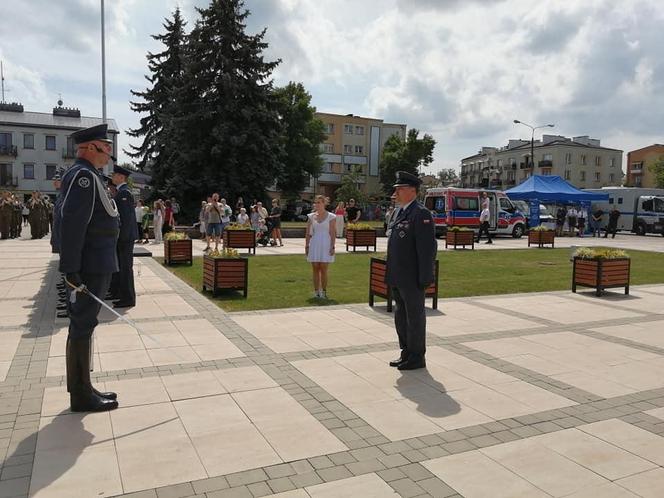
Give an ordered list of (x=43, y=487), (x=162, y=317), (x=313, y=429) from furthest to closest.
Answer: (x=162, y=317) < (x=313, y=429) < (x=43, y=487)

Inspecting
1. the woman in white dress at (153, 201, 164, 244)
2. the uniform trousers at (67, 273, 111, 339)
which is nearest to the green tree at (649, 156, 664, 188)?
the woman in white dress at (153, 201, 164, 244)

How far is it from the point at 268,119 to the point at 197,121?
4.02 meters

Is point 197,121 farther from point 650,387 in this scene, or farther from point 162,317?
point 650,387

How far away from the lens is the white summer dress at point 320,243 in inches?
387

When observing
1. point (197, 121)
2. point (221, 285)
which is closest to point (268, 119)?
point (197, 121)

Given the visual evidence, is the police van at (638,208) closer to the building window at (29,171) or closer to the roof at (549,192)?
the roof at (549,192)

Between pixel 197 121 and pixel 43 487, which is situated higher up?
pixel 197 121

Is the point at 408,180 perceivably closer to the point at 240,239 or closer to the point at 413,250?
the point at 413,250

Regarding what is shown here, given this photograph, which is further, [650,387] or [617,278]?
[617,278]

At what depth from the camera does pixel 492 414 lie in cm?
480

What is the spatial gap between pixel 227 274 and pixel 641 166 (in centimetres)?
10317

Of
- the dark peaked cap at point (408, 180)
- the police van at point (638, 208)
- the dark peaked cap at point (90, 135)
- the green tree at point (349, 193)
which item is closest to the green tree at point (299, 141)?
the green tree at point (349, 193)

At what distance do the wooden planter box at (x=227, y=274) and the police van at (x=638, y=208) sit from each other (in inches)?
1404

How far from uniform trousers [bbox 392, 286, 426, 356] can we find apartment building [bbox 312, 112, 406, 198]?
72719 mm
